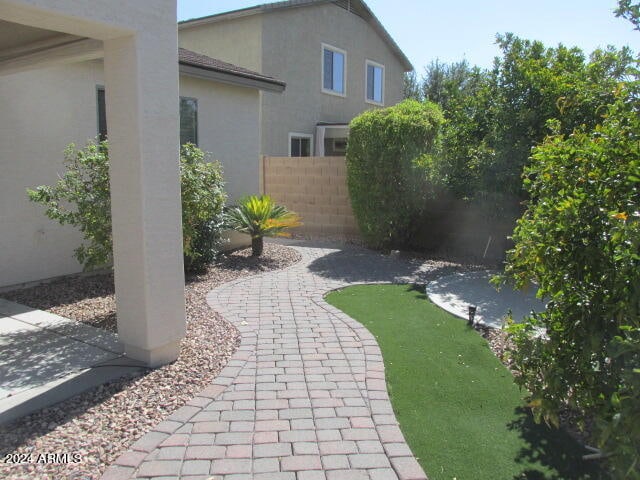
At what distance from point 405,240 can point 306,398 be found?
7389 millimetres

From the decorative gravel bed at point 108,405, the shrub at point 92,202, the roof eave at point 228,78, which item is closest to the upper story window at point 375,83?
the roof eave at point 228,78

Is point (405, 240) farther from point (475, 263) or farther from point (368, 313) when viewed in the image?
point (368, 313)

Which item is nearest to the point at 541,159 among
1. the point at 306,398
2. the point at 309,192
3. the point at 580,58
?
the point at 306,398

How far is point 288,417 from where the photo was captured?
3.79 m

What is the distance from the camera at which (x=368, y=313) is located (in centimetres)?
654

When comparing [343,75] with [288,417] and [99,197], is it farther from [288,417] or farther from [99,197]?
[288,417]

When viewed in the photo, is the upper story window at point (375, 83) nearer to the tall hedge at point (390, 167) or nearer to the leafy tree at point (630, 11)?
the tall hedge at point (390, 167)

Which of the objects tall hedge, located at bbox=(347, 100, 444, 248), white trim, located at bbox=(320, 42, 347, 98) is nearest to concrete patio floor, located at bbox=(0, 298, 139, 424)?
tall hedge, located at bbox=(347, 100, 444, 248)

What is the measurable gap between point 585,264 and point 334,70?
17.4 m

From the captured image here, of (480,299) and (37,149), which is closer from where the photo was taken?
(480,299)

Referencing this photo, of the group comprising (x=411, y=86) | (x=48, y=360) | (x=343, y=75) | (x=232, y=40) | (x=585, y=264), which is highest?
(x=411, y=86)

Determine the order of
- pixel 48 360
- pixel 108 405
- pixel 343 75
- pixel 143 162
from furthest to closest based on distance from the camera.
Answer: pixel 343 75 → pixel 48 360 → pixel 143 162 → pixel 108 405

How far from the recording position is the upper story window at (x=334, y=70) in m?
18.5

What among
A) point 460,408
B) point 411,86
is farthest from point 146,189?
point 411,86
